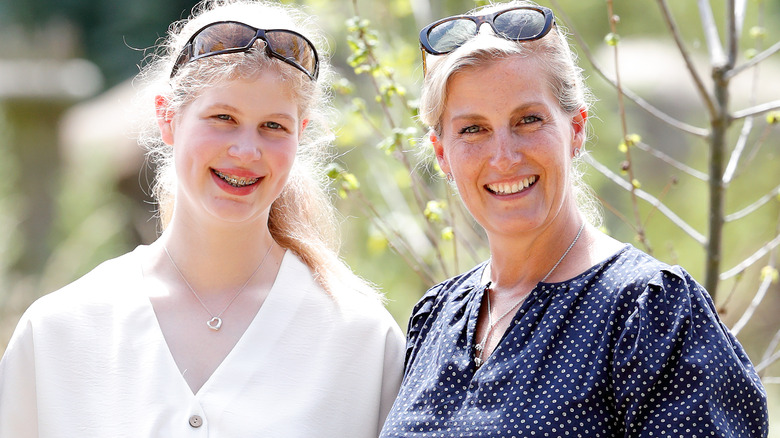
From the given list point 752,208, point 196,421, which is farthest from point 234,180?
point 752,208

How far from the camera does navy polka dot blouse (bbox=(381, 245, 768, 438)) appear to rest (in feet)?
5.48

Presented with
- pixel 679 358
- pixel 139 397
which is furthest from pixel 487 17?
pixel 139 397

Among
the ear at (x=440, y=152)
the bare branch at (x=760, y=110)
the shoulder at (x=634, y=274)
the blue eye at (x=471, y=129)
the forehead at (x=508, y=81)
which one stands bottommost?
the shoulder at (x=634, y=274)

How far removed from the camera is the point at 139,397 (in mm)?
2238

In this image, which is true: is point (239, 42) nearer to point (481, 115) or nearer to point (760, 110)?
point (481, 115)

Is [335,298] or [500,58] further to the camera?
[335,298]

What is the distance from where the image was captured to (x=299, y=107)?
248 centimetres

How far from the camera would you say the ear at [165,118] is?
249 cm

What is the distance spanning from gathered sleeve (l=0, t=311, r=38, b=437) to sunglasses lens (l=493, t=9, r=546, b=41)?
1.39 m

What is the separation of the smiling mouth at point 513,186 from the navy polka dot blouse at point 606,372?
0.76 ft

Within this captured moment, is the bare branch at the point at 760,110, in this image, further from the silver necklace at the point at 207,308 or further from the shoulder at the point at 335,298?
the silver necklace at the point at 207,308

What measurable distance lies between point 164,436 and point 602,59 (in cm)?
614

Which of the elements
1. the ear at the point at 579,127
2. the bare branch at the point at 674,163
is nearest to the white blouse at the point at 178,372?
the ear at the point at 579,127

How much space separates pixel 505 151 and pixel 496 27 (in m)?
0.29
